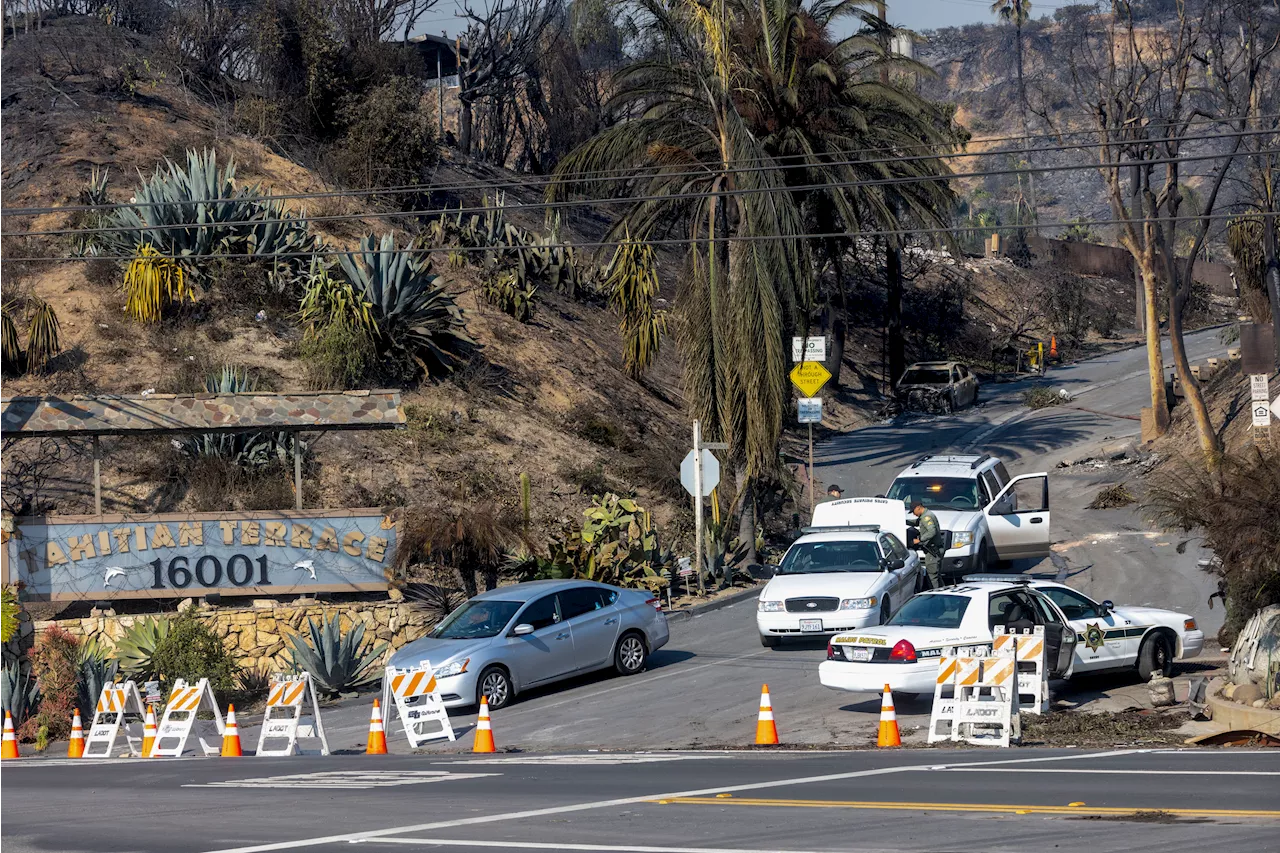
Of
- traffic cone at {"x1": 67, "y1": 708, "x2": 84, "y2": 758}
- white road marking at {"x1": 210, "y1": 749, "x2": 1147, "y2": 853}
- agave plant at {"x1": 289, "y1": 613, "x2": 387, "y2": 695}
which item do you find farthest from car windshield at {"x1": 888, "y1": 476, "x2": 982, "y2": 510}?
traffic cone at {"x1": 67, "y1": 708, "x2": 84, "y2": 758}

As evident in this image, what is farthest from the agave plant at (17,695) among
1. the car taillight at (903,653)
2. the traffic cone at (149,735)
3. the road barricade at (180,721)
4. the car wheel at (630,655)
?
the car taillight at (903,653)

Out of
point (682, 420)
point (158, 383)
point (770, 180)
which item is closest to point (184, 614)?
→ point (158, 383)

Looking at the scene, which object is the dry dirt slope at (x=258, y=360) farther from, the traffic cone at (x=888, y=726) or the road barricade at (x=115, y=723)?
the traffic cone at (x=888, y=726)

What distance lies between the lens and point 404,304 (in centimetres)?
3164

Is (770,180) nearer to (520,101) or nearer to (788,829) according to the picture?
(788,829)

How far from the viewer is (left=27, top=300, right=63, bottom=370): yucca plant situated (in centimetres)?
2975

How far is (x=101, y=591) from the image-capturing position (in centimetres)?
2238

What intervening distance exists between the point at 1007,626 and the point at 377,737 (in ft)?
23.7

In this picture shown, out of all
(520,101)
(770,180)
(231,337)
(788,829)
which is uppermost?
(520,101)

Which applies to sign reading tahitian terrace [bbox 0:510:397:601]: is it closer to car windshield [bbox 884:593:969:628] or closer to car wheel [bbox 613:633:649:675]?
car wheel [bbox 613:633:649:675]

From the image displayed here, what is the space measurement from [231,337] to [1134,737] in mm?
22901

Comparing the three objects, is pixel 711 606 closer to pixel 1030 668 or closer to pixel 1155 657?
pixel 1155 657

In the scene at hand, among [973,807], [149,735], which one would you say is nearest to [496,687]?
[149,735]

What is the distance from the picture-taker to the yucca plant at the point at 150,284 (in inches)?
1239
